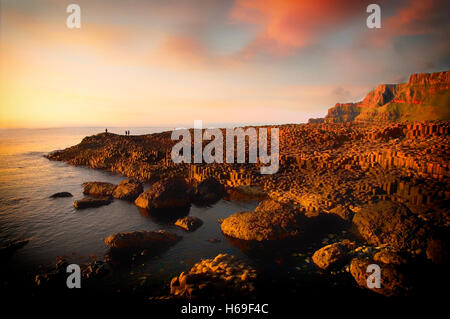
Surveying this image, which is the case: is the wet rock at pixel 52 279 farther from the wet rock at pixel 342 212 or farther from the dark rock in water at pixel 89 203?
the wet rock at pixel 342 212

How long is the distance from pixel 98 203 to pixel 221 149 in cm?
2953

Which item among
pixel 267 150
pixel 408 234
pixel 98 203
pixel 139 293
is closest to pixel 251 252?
pixel 139 293

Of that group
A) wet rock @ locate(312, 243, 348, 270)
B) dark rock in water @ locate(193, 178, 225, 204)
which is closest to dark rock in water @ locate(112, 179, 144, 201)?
dark rock in water @ locate(193, 178, 225, 204)

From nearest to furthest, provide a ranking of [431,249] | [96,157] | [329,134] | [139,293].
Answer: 1. [139,293]
2. [431,249]
3. [329,134]
4. [96,157]

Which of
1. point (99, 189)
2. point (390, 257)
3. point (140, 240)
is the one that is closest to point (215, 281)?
point (140, 240)

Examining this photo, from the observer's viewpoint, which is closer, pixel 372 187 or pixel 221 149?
pixel 372 187

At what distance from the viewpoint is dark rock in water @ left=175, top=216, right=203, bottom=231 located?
72.5 ft

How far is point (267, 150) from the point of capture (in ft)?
164

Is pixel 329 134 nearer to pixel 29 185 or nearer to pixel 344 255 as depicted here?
pixel 344 255

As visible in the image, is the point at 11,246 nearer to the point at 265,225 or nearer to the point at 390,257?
the point at 265,225

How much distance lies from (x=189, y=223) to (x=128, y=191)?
13.5 m

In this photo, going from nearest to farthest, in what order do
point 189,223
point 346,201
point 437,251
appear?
point 437,251 → point 189,223 → point 346,201

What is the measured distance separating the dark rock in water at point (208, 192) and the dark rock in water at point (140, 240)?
427 inches

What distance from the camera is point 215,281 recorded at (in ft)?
45.0
